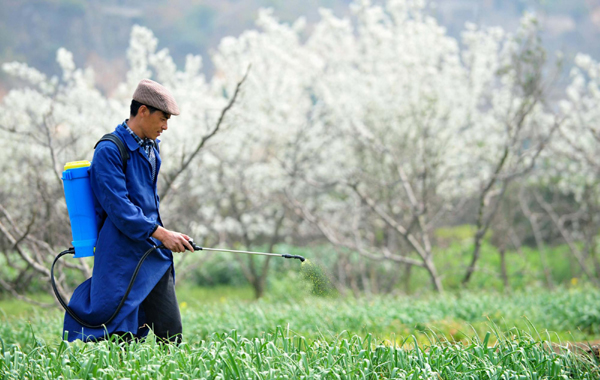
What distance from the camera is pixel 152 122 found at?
2740mm

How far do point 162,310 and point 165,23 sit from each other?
2320 cm

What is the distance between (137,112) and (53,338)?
7.32 ft

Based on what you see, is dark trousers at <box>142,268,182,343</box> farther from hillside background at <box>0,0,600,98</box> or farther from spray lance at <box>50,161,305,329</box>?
hillside background at <box>0,0,600,98</box>

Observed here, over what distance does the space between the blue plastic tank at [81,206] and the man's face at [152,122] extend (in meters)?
0.33

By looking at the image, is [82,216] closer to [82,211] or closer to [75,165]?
[82,211]

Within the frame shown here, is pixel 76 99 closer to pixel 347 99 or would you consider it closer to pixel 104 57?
pixel 347 99

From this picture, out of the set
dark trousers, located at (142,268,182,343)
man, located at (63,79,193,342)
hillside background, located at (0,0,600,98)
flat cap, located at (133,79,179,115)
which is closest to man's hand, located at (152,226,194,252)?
man, located at (63,79,193,342)

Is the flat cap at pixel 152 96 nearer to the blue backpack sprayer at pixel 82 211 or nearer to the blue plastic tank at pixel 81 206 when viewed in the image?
the blue backpack sprayer at pixel 82 211

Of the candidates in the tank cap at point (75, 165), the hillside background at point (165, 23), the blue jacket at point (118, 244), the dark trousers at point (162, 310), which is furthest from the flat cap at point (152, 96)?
the hillside background at point (165, 23)

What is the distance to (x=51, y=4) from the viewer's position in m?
21.2

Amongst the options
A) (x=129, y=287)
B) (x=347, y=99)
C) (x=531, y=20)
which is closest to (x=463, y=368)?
(x=129, y=287)

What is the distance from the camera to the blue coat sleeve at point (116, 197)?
2570 millimetres

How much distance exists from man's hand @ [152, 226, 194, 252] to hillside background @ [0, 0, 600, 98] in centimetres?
1879

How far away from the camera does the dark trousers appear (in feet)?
9.27
